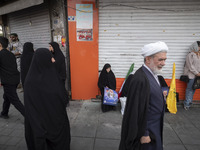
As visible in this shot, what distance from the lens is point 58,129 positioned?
1942mm

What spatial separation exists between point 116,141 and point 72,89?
8.75 feet

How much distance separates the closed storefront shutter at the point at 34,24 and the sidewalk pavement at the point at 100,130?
124 inches

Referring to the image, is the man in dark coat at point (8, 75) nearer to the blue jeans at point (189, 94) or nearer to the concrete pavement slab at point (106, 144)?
the concrete pavement slab at point (106, 144)

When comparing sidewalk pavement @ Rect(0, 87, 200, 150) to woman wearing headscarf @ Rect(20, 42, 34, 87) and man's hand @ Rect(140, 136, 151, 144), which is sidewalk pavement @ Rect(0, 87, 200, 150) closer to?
woman wearing headscarf @ Rect(20, 42, 34, 87)

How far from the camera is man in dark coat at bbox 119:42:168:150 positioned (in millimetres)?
1414

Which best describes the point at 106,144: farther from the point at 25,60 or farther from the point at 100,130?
the point at 25,60

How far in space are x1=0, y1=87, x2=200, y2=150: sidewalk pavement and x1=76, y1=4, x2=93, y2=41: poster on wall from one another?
249cm

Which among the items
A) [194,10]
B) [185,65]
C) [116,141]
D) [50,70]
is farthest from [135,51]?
[50,70]

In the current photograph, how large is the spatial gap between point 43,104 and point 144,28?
13.1ft

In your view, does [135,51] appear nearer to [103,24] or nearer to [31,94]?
[103,24]

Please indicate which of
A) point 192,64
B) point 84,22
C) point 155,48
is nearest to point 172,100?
point 192,64

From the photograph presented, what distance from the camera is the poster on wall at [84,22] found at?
4316 mm

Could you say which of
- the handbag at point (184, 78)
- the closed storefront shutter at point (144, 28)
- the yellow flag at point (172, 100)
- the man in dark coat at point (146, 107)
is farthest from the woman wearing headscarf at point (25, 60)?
the handbag at point (184, 78)

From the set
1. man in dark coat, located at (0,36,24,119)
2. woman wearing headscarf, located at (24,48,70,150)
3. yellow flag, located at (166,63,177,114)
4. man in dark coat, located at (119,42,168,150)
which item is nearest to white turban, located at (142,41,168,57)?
man in dark coat, located at (119,42,168,150)
